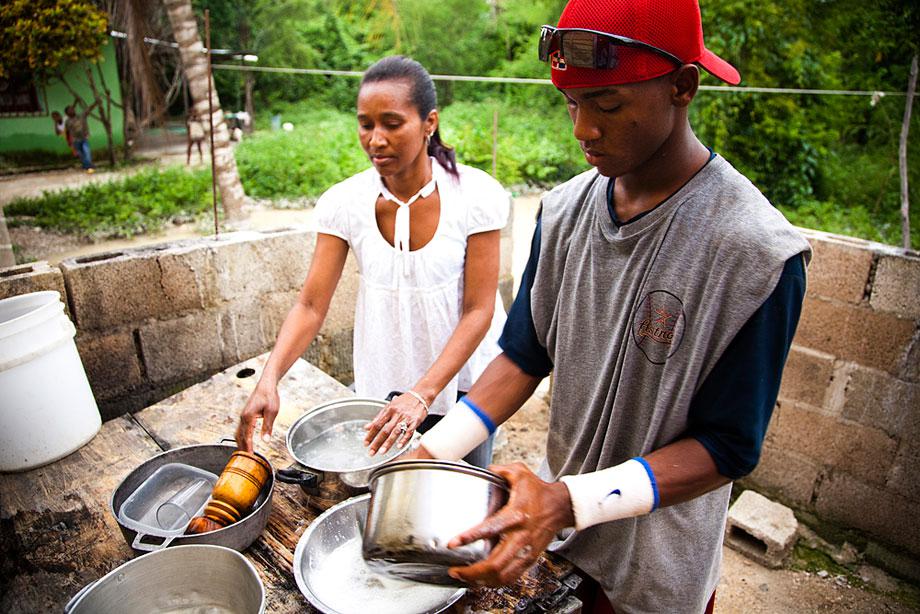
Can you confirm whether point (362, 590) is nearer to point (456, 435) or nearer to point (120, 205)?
point (456, 435)

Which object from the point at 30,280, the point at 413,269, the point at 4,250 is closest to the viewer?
the point at 413,269

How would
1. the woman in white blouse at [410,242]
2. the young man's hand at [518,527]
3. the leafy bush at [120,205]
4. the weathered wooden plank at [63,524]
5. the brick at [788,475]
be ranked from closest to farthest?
the young man's hand at [518,527], the weathered wooden plank at [63,524], the woman in white blouse at [410,242], the brick at [788,475], the leafy bush at [120,205]

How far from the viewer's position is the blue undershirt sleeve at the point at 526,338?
1.54 meters

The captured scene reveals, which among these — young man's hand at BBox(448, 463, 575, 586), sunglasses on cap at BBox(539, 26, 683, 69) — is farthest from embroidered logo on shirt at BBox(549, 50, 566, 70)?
young man's hand at BBox(448, 463, 575, 586)

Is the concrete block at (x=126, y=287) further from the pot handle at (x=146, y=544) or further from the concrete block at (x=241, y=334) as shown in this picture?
the pot handle at (x=146, y=544)

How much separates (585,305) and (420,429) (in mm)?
1158

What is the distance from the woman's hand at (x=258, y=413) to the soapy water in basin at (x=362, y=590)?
48 centimetres

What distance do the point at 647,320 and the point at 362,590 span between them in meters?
0.85

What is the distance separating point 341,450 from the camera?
180cm

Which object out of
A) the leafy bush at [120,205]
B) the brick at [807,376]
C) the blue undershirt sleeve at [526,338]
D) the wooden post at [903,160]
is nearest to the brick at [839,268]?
the brick at [807,376]

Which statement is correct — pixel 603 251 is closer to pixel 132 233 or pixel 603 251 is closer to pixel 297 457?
pixel 297 457

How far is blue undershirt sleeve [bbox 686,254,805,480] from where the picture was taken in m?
1.08

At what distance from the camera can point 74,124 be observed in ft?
40.0

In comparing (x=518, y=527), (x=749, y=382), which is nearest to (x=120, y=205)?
(x=518, y=527)
